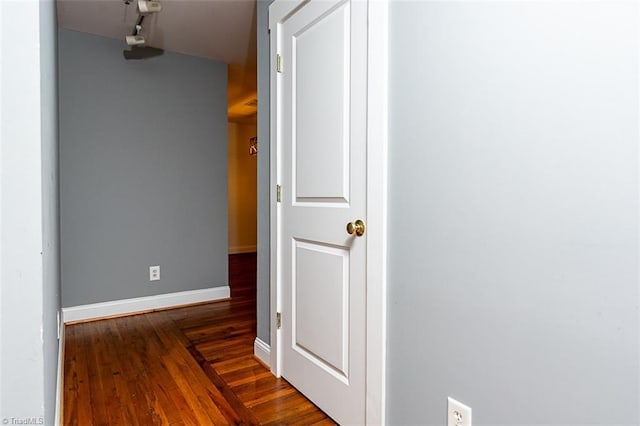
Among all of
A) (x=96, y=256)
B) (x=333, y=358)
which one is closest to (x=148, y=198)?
(x=96, y=256)

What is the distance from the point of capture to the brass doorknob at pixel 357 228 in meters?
1.47

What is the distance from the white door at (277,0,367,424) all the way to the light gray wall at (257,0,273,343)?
0.21 metres

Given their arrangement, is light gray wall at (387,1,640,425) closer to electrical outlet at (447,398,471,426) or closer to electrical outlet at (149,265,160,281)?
electrical outlet at (447,398,471,426)

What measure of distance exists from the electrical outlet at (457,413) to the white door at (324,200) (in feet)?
1.29

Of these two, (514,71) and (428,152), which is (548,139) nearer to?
(514,71)

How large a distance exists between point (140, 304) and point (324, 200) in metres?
2.37

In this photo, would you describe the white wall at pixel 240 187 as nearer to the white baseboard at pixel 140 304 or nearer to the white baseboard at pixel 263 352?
the white baseboard at pixel 140 304

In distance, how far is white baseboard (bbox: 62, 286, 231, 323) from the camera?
3.01 meters

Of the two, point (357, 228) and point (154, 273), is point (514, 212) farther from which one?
point (154, 273)

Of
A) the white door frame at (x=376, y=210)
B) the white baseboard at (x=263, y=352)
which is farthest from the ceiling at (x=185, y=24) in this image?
the white baseboard at (x=263, y=352)

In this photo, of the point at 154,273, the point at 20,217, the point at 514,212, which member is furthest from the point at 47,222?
the point at 154,273

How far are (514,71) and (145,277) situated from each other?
3231 millimetres

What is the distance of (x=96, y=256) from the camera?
10.2ft

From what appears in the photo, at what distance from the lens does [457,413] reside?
3.76 ft
